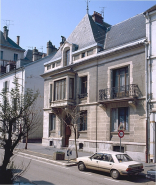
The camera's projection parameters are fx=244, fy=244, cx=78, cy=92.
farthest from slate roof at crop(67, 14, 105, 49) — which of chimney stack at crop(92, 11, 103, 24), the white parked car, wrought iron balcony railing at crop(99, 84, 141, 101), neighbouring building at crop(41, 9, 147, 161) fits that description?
the white parked car

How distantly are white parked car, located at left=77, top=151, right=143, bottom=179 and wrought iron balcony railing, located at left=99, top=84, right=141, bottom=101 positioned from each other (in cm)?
689

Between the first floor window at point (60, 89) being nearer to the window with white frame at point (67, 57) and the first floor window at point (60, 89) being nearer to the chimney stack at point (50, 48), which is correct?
the window with white frame at point (67, 57)

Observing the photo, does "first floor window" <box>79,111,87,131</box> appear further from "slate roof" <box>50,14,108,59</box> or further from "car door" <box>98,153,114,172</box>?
"car door" <box>98,153,114,172</box>

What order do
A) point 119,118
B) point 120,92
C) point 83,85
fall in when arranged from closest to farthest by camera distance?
point 120,92
point 119,118
point 83,85

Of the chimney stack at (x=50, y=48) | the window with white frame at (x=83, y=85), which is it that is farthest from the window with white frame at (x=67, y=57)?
the chimney stack at (x=50, y=48)

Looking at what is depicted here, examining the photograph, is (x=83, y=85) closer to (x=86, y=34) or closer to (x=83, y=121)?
(x=83, y=121)

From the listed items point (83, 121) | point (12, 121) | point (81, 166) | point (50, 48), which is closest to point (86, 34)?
point (83, 121)

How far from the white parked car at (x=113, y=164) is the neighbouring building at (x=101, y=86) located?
421 cm

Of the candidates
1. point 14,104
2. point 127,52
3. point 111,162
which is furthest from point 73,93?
point 14,104

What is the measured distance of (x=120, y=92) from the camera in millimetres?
20984

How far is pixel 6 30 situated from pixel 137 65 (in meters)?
40.5

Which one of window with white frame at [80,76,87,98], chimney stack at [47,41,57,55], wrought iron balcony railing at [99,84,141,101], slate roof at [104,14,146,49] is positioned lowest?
wrought iron balcony railing at [99,84,141,101]

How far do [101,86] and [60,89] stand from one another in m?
5.62

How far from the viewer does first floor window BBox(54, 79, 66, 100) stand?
2611 centimetres
